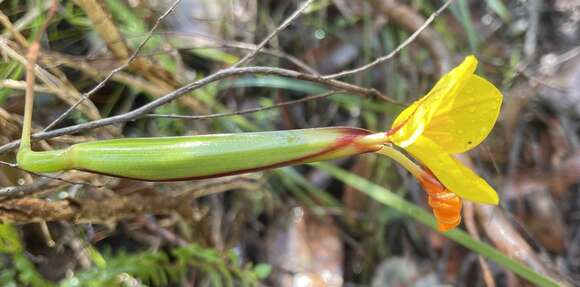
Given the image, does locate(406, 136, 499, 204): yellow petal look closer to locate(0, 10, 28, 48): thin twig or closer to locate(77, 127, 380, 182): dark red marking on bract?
locate(77, 127, 380, 182): dark red marking on bract

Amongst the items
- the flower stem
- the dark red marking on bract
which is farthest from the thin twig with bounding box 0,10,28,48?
the flower stem

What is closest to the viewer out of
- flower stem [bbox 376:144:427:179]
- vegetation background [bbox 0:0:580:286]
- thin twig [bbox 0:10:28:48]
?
flower stem [bbox 376:144:427:179]

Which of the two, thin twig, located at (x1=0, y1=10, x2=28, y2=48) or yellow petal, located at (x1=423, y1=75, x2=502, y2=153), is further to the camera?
thin twig, located at (x1=0, y1=10, x2=28, y2=48)

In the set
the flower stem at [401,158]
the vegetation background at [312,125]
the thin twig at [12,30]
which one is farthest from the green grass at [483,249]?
the thin twig at [12,30]

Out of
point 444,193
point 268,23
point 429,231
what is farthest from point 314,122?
point 444,193

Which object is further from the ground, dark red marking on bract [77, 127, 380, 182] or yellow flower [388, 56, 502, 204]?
yellow flower [388, 56, 502, 204]

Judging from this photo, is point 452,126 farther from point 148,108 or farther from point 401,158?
point 148,108
